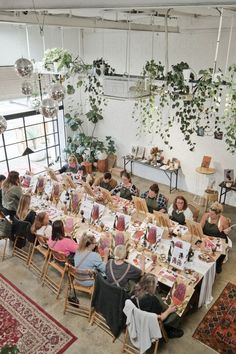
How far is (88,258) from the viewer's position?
4.15 metres

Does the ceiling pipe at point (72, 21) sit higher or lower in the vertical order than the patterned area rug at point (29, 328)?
higher

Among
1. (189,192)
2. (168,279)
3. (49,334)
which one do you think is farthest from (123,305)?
(189,192)

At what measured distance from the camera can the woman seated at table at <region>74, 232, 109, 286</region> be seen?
13.6ft

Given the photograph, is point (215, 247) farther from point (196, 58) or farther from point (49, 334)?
point (196, 58)

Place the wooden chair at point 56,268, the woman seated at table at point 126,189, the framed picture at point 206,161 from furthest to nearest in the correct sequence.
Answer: the framed picture at point 206,161 < the woman seated at table at point 126,189 < the wooden chair at point 56,268

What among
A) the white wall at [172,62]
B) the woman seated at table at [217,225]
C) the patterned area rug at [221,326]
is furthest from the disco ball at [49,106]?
the white wall at [172,62]

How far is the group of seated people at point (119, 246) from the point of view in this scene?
3.46 meters

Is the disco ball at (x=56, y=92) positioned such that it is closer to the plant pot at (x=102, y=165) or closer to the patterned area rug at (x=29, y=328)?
the patterned area rug at (x=29, y=328)

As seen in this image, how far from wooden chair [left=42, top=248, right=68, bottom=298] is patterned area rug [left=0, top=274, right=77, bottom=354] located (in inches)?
14.4

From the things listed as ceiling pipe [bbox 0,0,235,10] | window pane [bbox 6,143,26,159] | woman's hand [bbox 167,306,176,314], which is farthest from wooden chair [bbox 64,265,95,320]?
window pane [bbox 6,143,26,159]

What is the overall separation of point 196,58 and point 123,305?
19.0 ft

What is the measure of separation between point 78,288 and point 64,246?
618 millimetres

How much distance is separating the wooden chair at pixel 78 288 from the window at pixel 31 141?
199 inches

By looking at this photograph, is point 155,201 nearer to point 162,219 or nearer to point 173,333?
point 162,219
